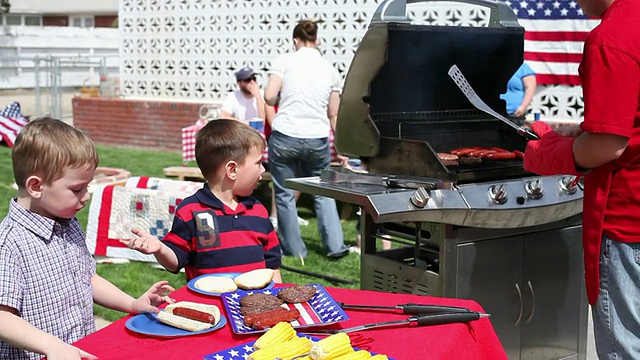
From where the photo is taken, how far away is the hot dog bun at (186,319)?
2.09m

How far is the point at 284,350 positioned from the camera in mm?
1891

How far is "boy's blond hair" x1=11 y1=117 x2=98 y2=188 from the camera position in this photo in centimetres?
212

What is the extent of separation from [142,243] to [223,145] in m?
0.73

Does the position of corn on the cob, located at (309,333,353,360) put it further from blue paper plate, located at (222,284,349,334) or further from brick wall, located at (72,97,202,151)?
brick wall, located at (72,97,202,151)

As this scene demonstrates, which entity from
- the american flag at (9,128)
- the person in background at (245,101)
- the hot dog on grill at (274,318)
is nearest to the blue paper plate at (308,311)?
the hot dog on grill at (274,318)

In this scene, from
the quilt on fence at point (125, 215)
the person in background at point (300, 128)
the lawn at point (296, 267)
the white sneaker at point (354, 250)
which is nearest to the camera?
the lawn at point (296, 267)

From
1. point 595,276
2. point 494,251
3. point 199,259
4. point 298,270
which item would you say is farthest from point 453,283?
point 298,270

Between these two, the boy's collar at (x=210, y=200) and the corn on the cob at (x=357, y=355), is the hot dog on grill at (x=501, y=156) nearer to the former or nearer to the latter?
the boy's collar at (x=210, y=200)

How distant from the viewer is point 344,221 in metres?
7.93

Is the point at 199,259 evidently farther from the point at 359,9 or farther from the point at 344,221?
the point at 359,9

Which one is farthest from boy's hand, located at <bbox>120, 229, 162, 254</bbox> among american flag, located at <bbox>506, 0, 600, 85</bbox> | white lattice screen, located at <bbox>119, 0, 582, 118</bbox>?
white lattice screen, located at <bbox>119, 0, 582, 118</bbox>

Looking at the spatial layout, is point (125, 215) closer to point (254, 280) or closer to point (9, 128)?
point (254, 280)

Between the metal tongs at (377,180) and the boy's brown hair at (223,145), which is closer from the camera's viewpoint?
the boy's brown hair at (223,145)

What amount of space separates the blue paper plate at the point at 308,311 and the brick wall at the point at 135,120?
9434 millimetres
